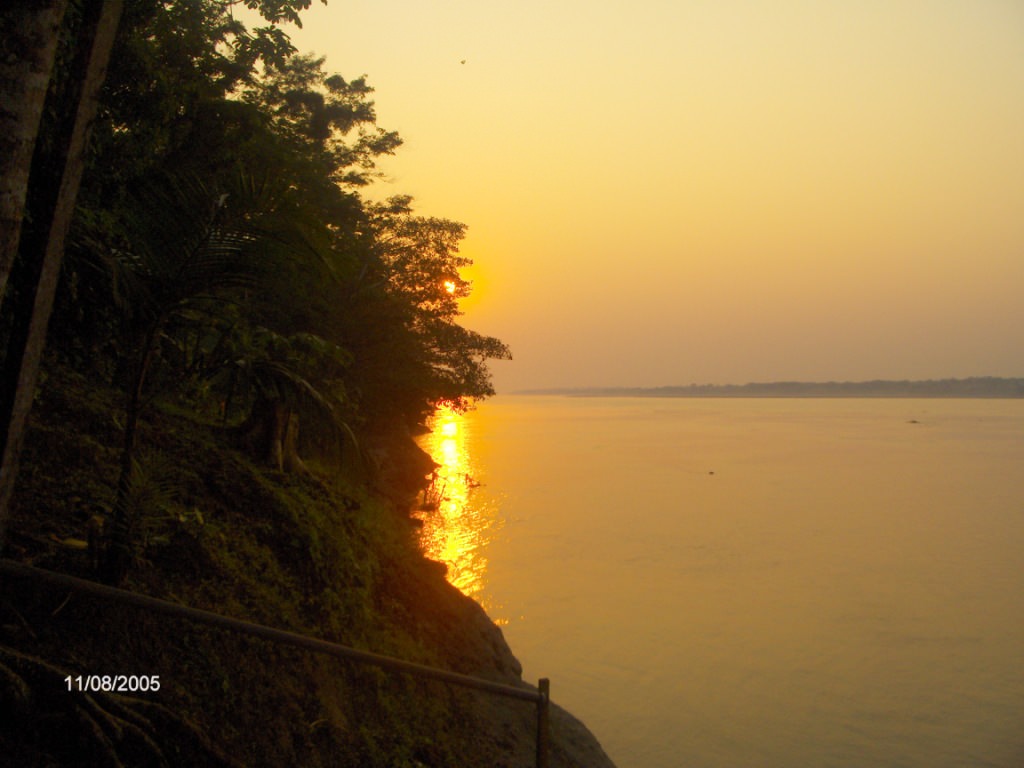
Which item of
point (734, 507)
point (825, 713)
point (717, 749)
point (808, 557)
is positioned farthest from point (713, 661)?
point (734, 507)

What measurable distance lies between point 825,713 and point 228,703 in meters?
12.9

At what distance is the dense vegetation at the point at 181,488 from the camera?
342 centimetres

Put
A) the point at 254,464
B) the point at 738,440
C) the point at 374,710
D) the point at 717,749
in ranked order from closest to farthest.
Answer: the point at 374,710
the point at 254,464
the point at 717,749
the point at 738,440

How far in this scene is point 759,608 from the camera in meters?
20.1

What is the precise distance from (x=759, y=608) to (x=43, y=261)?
20.1m

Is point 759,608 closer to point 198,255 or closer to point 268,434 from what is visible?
point 268,434

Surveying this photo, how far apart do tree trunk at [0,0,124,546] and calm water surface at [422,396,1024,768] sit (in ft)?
38.3

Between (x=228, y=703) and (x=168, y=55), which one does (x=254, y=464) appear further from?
(x=168, y=55)

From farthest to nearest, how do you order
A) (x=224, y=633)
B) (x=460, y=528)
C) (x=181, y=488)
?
(x=460, y=528), (x=181, y=488), (x=224, y=633)

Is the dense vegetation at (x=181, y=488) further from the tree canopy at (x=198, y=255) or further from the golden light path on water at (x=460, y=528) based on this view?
the golden light path on water at (x=460, y=528)

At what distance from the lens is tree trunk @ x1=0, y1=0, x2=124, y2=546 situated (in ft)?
10.9

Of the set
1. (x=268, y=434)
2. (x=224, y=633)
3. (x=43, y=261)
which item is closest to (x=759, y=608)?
(x=268, y=434)

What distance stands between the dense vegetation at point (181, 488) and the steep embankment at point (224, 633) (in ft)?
0.06

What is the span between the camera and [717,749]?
42.1 feet
